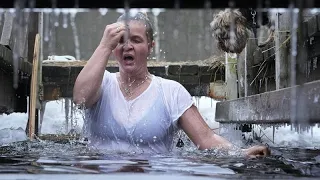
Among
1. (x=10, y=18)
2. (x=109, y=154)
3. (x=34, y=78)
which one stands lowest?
(x=109, y=154)

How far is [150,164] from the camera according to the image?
270 centimetres

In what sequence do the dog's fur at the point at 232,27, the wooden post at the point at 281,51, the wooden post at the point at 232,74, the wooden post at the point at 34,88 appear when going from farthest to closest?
the wooden post at the point at 34,88 → the wooden post at the point at 232,74 → the wooden post at the point at 281,51 → the dog's fur at the point at 232,27

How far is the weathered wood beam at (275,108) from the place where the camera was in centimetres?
359

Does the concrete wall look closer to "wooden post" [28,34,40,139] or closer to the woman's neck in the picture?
"wooden post" [28,34,40,139]

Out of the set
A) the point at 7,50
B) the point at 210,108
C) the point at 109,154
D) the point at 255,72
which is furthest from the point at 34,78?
the point at 210,108

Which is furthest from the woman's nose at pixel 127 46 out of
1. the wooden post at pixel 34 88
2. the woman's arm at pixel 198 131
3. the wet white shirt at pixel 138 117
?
the wooden post at pixel 34 88

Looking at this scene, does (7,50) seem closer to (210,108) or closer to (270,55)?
(270,55)

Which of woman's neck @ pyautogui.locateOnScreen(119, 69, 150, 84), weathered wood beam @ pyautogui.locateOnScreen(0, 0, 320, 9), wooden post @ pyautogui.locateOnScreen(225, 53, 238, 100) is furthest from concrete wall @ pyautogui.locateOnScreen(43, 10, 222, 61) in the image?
weathered wood beam @ pyautogui.locateOnScreen(0, 0, 320, 9)

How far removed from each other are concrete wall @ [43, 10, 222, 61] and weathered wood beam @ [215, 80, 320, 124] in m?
14.8

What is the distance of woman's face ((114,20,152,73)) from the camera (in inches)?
151

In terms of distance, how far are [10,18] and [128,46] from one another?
12.6ft

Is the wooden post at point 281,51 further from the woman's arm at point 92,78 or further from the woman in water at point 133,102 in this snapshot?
the woman's arm at point 92,78

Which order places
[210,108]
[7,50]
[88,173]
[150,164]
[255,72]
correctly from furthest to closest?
[210,108] → [255,72] → [7,50] → [150,164] → [88,173]

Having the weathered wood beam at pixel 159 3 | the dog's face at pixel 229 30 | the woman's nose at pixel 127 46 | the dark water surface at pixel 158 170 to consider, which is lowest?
the dark water surface at pixel 158 170
